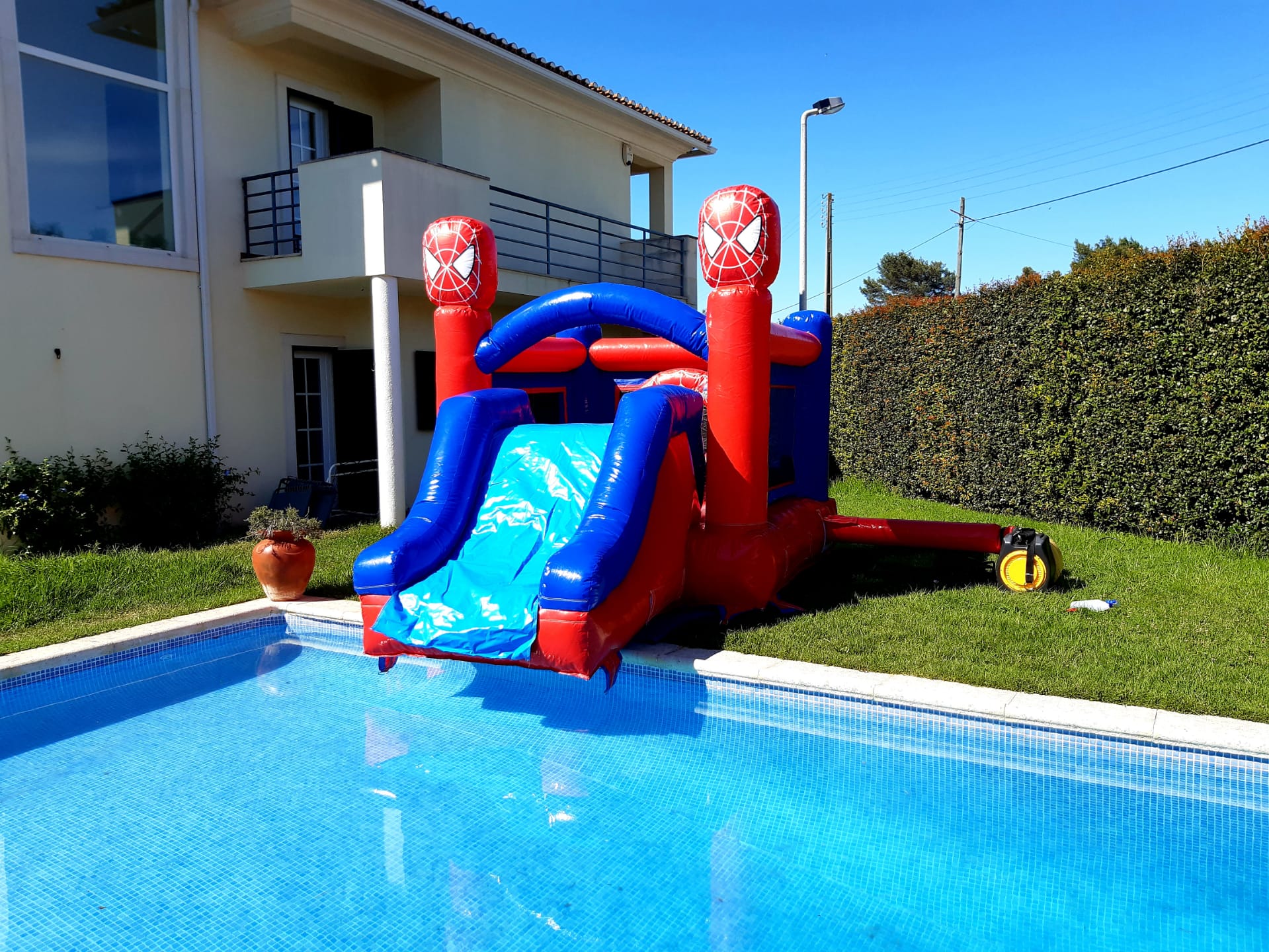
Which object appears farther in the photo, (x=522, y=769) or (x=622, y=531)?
(x=622, y=531)

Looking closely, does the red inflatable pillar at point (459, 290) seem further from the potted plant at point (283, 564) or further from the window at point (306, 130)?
the window at point (306, 130)

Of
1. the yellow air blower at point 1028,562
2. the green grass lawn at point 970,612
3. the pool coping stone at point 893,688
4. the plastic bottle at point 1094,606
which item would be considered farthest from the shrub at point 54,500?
the plastic bottle at point 1094,606

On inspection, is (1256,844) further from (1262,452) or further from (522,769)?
(1262,452)

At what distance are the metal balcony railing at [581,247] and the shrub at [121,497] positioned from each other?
17.1 feet

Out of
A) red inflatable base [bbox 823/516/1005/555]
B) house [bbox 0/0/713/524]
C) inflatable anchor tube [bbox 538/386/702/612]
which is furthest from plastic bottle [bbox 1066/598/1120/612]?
house [bbox 0/0/713/524]

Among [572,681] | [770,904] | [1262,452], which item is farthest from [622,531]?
[1262,452]

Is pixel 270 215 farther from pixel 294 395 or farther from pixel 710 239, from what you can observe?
pixel 710 239

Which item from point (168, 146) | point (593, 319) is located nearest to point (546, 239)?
point (168, 146)

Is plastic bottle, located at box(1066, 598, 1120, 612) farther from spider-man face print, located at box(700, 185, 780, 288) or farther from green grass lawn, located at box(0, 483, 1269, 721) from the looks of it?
spider-man face print, located at box(700, 185, 780, 288)

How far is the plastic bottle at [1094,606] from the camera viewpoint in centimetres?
626

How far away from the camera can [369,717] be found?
544 centimetres

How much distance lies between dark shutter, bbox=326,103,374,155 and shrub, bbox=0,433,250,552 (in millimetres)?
4639

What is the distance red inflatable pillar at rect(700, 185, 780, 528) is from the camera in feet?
20.5

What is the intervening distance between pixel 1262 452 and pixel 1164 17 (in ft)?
31.2
